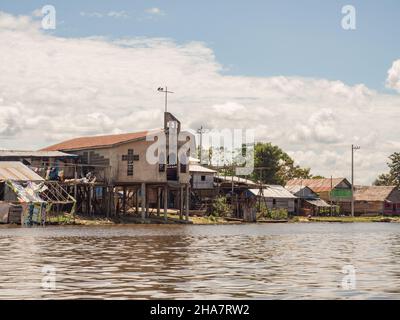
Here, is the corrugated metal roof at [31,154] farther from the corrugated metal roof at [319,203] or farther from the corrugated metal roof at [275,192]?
the corrugated metal roof at [319,203]

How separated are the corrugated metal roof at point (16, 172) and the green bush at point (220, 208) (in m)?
21.8

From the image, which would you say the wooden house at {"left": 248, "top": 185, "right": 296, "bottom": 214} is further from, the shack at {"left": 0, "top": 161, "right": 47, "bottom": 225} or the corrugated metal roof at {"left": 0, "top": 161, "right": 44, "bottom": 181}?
the shack at {"left": 0, "top": 161, "right": 47, "bottom": 225}

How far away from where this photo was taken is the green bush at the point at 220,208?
227 feet

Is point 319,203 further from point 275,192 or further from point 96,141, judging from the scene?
point 96,141

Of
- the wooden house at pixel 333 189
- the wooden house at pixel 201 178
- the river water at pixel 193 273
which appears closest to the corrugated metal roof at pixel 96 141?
the wooden house at pixel 201 178

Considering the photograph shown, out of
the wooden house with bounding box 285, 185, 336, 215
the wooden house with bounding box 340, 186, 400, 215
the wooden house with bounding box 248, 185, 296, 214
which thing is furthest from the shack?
the wooden house with bounding box 340, 186, 400, 215

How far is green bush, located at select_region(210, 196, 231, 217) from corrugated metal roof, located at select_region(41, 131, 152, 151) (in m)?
12.9

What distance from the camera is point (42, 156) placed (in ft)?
197

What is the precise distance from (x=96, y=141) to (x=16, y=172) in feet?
39.2
